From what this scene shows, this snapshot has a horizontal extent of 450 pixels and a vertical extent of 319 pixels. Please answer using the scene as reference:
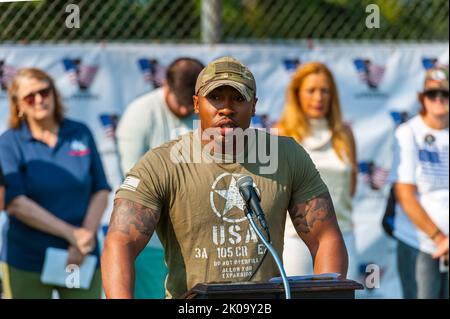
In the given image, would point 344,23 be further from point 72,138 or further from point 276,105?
point 72,138

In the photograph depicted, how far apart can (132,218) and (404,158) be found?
404cm

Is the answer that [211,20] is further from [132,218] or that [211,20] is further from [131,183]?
[132,218]

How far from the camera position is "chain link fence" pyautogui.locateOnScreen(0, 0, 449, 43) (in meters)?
7.91

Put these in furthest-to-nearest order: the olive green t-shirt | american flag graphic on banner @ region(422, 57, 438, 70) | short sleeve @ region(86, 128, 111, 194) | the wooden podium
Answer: american flag graphic on banner @ region(422, 57, 438, 70) → short sleeve @ region(86, 128, 111, 194) → the olive green t-shirt → the wooden podium

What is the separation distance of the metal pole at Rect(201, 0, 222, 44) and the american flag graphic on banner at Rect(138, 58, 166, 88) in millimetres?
443

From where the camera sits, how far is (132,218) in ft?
14.2

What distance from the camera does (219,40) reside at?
8.05 m

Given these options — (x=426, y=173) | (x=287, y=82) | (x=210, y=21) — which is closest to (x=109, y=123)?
(x=210, y=21)

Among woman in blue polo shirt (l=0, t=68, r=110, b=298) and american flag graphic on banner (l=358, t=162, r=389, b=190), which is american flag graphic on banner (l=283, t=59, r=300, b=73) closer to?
american flag graphic on banner (l=358, t=162, r=389, b=190)

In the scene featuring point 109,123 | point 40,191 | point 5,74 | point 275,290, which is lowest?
point 275,290

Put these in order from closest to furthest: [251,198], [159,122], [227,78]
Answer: [251,198], [227,78], [159,122]

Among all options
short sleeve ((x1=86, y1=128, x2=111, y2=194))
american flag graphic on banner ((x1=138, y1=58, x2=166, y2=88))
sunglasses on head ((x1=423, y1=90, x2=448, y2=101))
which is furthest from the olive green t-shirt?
sunglasses on head ((x1=423, y1=90, x2=448, y2=101))
